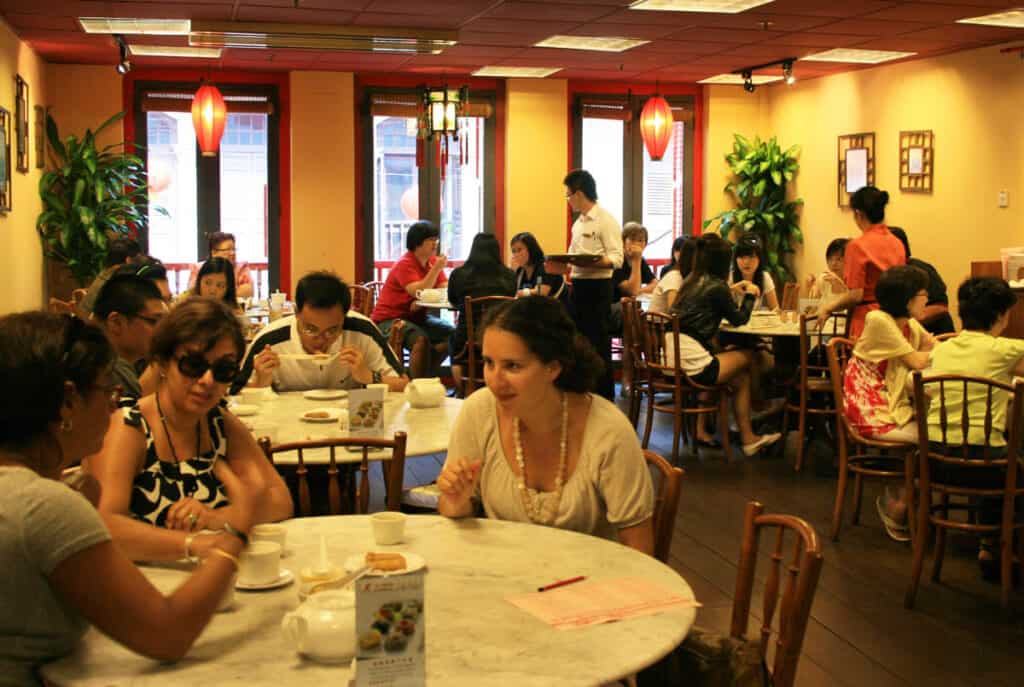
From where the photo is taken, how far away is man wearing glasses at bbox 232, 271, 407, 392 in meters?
4.65

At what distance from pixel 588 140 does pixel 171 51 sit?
4.42 m

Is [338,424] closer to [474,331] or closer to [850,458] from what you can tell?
[850,458]

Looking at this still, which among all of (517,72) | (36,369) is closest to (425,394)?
(36,369)

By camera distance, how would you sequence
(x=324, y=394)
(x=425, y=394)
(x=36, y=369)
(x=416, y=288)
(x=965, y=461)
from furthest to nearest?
(x=416, y=288) < (x=324, y=394) < (x=965, y=461) < (x=425, y=394) < (x=36, y=369)

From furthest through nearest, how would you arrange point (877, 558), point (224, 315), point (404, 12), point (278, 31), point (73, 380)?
1. point (278, 31)
2. point (404, 12)
3. point (877, 558)
4. point (224, 315)
5. point (73, 380)

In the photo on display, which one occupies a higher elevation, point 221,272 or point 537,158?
point 537,158

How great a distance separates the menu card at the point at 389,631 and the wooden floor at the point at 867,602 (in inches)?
96.4

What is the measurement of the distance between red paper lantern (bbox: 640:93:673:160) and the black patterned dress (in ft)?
26.9

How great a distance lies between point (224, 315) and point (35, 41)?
7.68 m

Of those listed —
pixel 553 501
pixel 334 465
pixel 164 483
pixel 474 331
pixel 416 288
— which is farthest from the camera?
pixel 416 288

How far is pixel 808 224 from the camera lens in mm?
12195

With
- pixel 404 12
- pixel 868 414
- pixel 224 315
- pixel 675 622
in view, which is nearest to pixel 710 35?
pixel 404 12

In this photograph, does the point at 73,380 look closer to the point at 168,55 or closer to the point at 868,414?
the point at 868,414

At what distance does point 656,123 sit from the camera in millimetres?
10469
